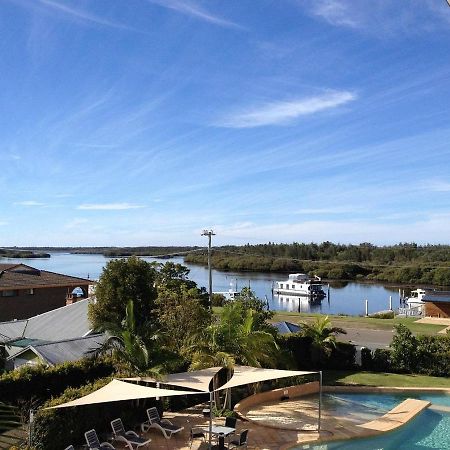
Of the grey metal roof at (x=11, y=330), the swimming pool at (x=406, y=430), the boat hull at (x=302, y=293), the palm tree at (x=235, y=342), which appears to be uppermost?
the palm tree at (x=235, y=342)

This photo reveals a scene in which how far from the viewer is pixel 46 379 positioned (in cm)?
1614

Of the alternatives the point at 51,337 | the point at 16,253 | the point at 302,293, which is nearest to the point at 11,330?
the point at 51,337

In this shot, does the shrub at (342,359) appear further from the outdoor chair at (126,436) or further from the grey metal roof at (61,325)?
the outdoor chair at (126,436)

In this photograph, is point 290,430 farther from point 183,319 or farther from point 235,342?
point 183,319

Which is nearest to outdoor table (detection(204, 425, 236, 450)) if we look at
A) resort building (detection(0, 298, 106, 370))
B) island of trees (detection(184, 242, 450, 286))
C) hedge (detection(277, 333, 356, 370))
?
resort building (detection(0, 298, 106, 370))

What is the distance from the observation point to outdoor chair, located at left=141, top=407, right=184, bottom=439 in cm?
1450

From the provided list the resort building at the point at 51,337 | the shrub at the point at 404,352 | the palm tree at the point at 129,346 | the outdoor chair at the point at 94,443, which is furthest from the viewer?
the shrub at the point at 404,352

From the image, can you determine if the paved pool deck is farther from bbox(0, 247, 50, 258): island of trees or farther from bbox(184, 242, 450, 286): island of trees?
bbox(184, 242, 450, 286): island of trees

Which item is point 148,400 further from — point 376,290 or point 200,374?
point 376,290

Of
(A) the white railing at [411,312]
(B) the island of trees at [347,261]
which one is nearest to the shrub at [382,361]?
(A) the white railing at [411,312]

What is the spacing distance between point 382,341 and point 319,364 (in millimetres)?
9304

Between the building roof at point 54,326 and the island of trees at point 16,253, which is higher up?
the island of trees at point 16,253

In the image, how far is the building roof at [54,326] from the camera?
2569cm

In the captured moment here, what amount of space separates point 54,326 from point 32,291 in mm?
12022
